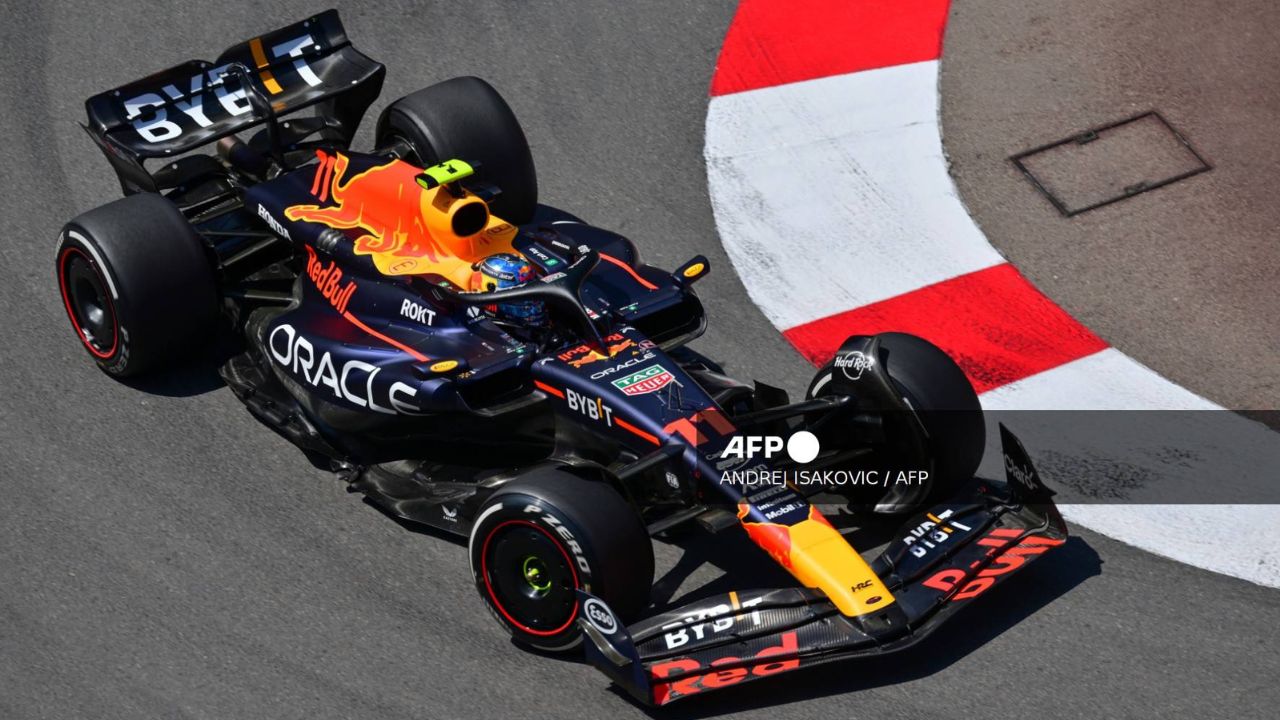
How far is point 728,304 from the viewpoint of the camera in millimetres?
9156

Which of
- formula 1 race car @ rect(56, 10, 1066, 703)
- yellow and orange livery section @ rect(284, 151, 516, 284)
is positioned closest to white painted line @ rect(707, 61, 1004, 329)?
formula 1 race car @ rect(56, 10, 1066, 703)

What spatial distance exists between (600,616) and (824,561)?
3.11 feet

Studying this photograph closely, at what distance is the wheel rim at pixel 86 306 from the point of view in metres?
8.34

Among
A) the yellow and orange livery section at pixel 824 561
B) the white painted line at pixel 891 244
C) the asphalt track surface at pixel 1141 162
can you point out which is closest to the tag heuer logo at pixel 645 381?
the yellow and orange livery section at pixel 824 561

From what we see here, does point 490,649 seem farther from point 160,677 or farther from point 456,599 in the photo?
point 160,677

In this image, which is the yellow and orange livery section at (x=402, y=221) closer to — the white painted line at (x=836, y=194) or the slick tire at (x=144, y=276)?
the slick tire at (x=144, y=276)

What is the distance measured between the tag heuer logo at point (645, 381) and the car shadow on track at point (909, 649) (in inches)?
32.9

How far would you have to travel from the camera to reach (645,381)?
7.17 meters

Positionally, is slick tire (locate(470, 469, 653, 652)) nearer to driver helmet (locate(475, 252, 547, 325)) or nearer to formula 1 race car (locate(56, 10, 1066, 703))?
formula 1 race car (locate(56, 10, 1066, 703))

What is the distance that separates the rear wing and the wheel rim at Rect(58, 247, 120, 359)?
0.63 meters

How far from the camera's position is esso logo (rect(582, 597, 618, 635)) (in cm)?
630

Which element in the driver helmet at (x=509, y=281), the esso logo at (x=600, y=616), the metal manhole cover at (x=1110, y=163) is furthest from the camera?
the metal manhole cover at (x=1110, y=163)

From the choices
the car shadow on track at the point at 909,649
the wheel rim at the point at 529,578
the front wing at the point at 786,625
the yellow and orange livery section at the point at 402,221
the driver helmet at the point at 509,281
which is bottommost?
the car shadow on track at the point at 909,649

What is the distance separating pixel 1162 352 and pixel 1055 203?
145cm
